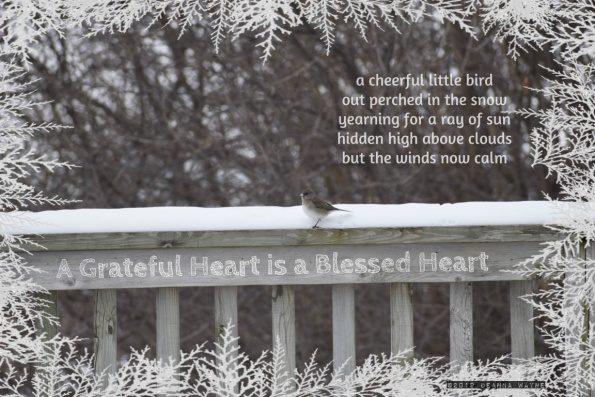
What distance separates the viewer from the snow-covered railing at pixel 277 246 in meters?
2.96

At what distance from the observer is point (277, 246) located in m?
2.97

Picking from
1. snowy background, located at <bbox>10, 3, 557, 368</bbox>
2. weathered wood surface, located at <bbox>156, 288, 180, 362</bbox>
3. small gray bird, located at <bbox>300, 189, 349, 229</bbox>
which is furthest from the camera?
snowy background, located at <bbox>10, 3, 557, 368</bbox>

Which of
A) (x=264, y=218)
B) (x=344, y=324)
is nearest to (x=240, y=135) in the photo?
(x=264, y=218)

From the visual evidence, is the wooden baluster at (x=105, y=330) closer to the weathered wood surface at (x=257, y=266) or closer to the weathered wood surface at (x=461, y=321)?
the weathered wood surface at (x=257, y=266)

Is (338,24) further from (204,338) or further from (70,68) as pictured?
(204,338)

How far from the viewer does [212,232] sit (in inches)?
116

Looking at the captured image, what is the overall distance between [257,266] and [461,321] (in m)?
0.84

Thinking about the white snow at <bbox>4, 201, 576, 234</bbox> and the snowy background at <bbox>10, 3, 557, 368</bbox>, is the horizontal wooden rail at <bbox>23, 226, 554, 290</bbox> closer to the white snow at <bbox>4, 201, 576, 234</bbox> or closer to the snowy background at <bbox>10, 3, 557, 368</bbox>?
the white snow at <bbox>4, 201, 576, 234</bbox>

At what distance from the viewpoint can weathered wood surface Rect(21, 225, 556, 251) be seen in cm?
295

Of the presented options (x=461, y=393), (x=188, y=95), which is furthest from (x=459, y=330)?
(x=188, y=95)

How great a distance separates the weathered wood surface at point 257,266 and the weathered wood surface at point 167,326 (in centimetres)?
9

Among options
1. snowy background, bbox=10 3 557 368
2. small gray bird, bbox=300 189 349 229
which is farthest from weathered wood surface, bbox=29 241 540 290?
snowy background, bbox=10 3 557 368

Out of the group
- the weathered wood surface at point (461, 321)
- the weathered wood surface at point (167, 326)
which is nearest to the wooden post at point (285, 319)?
the weathered wood surface at point (167, 326)

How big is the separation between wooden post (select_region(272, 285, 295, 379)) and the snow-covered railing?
0.05 meters
